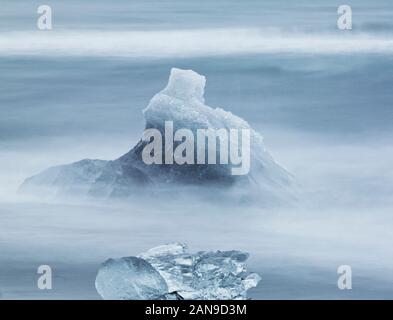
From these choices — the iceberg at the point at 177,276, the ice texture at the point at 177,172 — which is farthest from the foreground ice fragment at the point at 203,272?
the ice texture at the point at 177,172

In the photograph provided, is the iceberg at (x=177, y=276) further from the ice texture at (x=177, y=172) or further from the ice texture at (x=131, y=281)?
the ice texture at (x=177, y=172)

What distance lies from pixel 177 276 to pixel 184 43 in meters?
0.80

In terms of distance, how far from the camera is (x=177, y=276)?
375 centimetres

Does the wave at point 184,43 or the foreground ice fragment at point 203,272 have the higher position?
the wave at point 184,43

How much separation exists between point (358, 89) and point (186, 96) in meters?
0.60

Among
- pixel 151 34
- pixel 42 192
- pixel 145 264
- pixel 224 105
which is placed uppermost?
pixel 151 34

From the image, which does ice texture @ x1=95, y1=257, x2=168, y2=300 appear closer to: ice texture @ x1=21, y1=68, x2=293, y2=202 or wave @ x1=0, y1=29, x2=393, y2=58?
ice texture @ x1=21, y1=68, x2=293, y2=202

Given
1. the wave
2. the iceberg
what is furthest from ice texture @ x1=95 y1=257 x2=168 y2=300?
the wave

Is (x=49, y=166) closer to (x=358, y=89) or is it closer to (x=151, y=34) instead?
(x=151, y=34)

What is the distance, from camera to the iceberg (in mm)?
3738

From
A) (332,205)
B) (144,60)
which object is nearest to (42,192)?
(144,60)

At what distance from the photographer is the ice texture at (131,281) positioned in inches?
147

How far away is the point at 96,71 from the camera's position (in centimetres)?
380

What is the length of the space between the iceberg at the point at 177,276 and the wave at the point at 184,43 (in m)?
0.68
